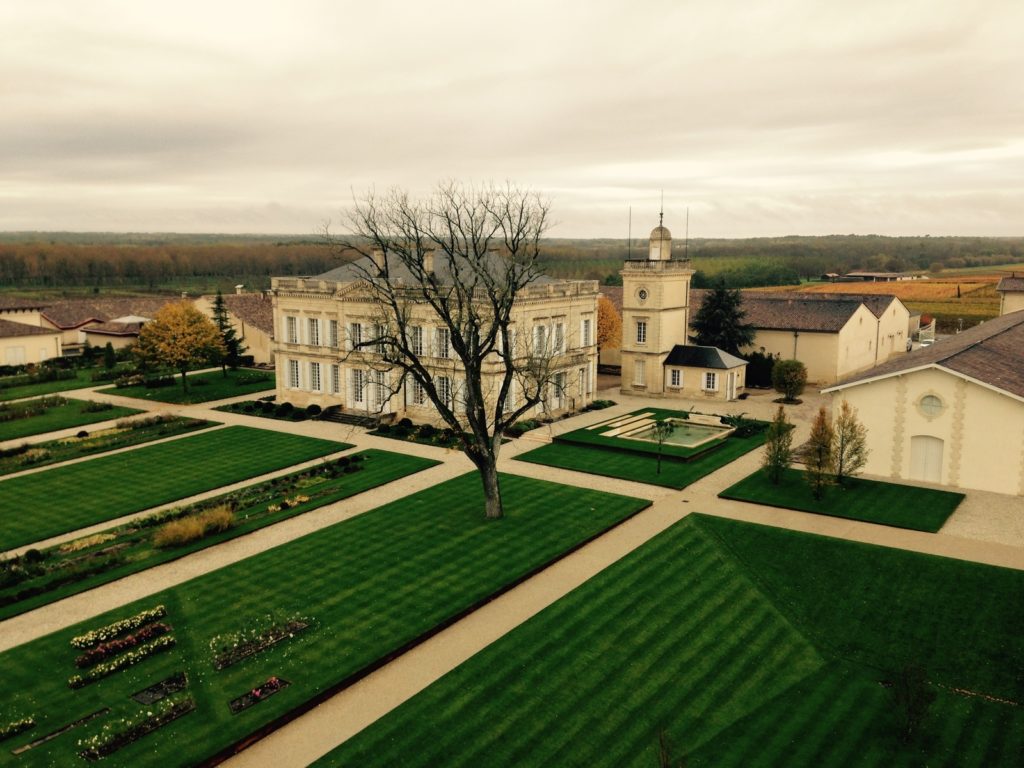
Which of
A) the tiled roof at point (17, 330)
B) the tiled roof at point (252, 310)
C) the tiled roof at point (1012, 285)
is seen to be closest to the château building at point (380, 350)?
the tiled roof at point (252, 310)

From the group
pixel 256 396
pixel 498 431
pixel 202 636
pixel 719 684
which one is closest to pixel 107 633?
pixel 202 636

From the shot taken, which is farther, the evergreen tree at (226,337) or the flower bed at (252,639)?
the evergreen tree at (226,337)

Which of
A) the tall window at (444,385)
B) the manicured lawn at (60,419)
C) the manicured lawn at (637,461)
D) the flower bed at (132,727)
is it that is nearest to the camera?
the flower bed at (132,727)

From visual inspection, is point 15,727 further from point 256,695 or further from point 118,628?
point 256,695

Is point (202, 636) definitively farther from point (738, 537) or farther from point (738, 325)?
point (738, 325)

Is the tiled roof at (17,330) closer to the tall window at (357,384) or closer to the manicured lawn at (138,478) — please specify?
the manicured lawn at (138,478)

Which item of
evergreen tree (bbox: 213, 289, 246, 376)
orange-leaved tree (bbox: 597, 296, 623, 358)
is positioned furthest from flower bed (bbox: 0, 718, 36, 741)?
orange-leaved tree (bbox: 597, 296, 623, 358)
